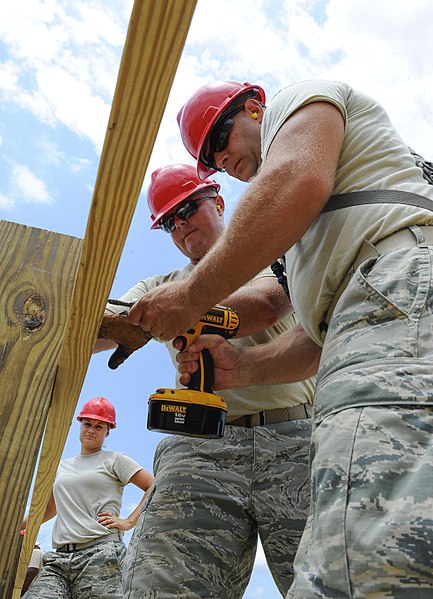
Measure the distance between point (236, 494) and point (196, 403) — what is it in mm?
389

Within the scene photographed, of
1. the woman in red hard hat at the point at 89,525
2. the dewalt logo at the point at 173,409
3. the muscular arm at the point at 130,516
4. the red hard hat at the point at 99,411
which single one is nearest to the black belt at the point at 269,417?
the dewalt logo at the point at 173,409

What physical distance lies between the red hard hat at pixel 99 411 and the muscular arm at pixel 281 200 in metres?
4.46

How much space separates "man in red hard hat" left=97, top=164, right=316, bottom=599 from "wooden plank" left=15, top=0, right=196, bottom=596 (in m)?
0.75

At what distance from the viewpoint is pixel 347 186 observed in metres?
1.62

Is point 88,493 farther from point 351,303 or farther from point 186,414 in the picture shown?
point 351,303

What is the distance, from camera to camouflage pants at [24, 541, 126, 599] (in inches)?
178

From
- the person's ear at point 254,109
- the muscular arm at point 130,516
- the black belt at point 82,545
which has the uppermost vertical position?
the person's ear at point 254,109

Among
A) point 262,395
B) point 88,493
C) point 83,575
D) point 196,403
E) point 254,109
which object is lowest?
point 83,575

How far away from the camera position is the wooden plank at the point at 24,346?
1359 millimetres

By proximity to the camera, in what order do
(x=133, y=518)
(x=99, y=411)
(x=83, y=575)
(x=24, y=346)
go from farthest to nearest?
(x=99, y=411) → (x=133, y=518) → (x=83, y=575) → (x=24, y=346)

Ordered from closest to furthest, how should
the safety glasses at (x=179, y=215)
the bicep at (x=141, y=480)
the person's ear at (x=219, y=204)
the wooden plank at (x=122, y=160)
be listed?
the wooden plank at (x=122, y=160), the safety glasses at (x=179, y=215), the person's ear at (x=219, y=204), the bicep at (x=141, y=480)

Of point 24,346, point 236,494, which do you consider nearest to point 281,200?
point 24,346

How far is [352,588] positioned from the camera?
1037 millimetres

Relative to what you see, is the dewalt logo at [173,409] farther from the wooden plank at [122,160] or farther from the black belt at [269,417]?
the wooden plank at [122,160]
